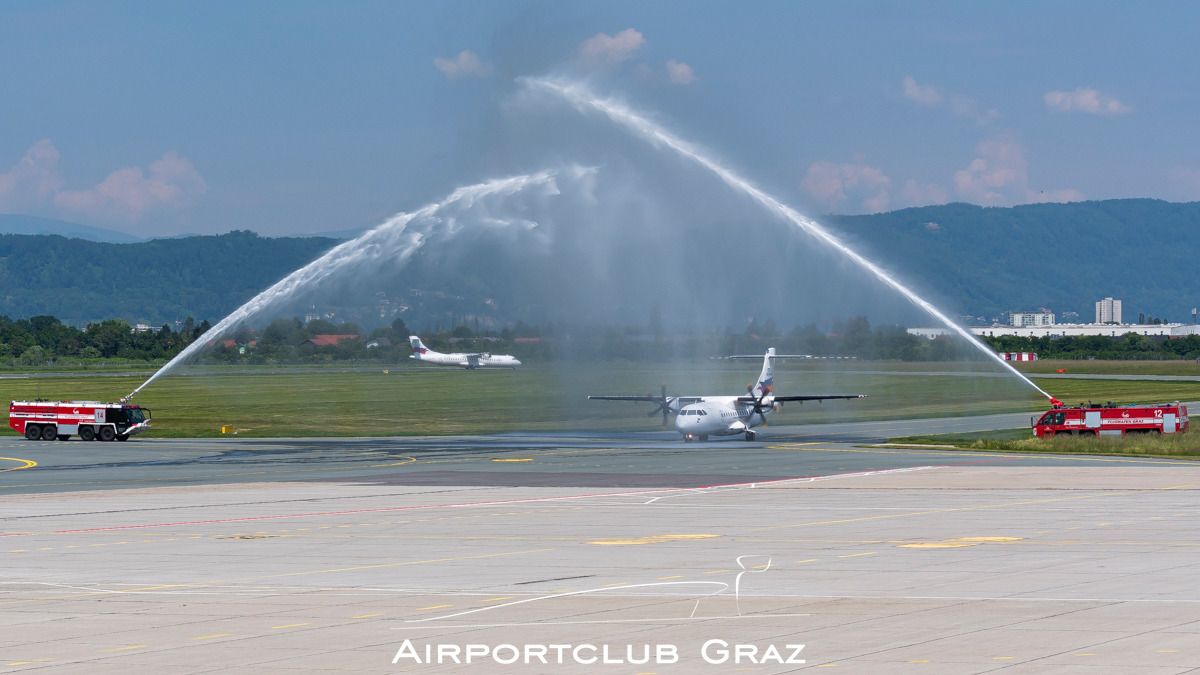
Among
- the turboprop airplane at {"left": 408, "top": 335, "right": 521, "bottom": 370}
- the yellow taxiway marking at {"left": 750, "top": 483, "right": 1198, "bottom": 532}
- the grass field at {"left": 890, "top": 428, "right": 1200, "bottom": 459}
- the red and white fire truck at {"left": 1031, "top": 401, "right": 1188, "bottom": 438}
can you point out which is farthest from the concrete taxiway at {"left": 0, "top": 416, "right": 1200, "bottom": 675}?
the turboprop airplane at {"left": 408, "top": 335, "right": 521, "bottom": 370}

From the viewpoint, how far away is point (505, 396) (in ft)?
327

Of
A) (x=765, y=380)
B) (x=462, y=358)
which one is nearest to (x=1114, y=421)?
(x=765, y=380)

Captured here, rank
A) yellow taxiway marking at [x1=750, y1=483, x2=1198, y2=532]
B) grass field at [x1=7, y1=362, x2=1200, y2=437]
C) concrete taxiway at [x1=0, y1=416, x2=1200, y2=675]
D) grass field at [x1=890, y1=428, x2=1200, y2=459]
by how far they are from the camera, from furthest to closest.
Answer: grass field at [x1=7, y1=362, x2=1200, y2=437], grass field at [x1=890, y1=428, x2=1200, y2=459], yellow taxiway marking at [x1=750, y1=483, x2=1198, y2=532], concrete taxiway at [x1=0, y1=416, x2=1200, y2=675]

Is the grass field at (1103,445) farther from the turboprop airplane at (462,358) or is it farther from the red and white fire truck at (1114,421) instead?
the turboprop airplane at (462,358)

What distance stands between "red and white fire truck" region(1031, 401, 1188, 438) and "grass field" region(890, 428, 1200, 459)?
65 centimetres

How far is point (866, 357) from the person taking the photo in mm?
104875

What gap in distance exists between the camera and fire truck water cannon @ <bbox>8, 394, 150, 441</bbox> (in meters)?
76.1

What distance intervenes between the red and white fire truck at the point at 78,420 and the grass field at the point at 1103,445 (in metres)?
48.3

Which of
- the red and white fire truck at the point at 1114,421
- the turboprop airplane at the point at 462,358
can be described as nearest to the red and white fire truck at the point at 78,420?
the turboprop airplane at the point at 462,358

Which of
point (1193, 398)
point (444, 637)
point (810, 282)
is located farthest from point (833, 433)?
point (444, 637)

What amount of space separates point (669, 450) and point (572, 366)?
20.7m

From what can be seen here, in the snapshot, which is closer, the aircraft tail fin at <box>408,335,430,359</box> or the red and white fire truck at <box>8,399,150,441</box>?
the red and white fire truck at <box>8,399,150,441</box>

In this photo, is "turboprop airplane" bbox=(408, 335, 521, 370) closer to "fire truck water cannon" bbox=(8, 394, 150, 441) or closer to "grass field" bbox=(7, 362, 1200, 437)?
"grass field" bbox=(7, 362, 1200, 437)

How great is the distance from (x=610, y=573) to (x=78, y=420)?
6454 centimetres
